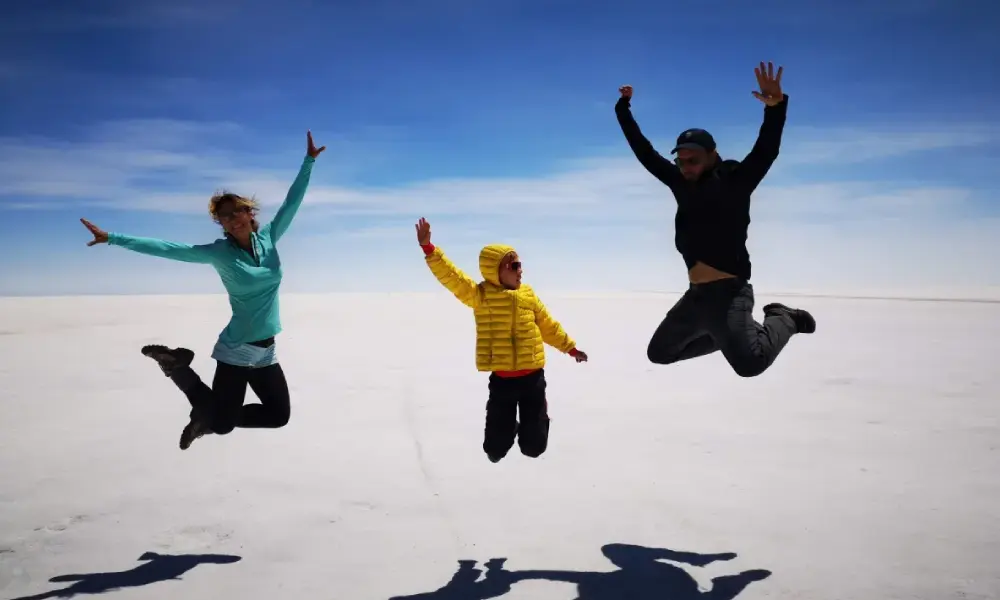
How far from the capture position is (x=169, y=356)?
5.38 m

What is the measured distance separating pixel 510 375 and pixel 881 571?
121 inches

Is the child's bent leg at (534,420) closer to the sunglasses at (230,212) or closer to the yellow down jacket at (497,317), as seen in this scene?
the yellow down jacket at (497,317)

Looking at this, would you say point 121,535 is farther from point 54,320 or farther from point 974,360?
point 54,320

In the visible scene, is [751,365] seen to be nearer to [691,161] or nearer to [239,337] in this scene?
[691,161]

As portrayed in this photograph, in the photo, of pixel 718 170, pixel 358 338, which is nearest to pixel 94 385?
pixel 358 338

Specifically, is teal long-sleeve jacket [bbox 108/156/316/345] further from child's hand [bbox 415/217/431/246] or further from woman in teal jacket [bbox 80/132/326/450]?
child's hand [bbox 415/217/431/246]

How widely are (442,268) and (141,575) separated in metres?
3.20

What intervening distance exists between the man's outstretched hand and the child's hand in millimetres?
2341

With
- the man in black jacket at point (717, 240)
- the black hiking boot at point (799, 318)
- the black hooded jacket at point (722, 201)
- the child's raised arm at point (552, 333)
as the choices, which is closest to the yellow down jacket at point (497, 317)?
the child's raised arm at point (552, 333)

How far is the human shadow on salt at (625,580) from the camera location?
4.85 metres

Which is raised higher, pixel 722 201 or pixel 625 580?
pixel 722 201

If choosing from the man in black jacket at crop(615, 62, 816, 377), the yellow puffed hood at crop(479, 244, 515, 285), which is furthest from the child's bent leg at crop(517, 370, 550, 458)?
the man in black jacket at crop(615, 62, 816, 377)

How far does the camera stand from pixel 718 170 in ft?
16.3

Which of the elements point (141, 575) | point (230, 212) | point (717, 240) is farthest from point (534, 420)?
point (141, 575)
